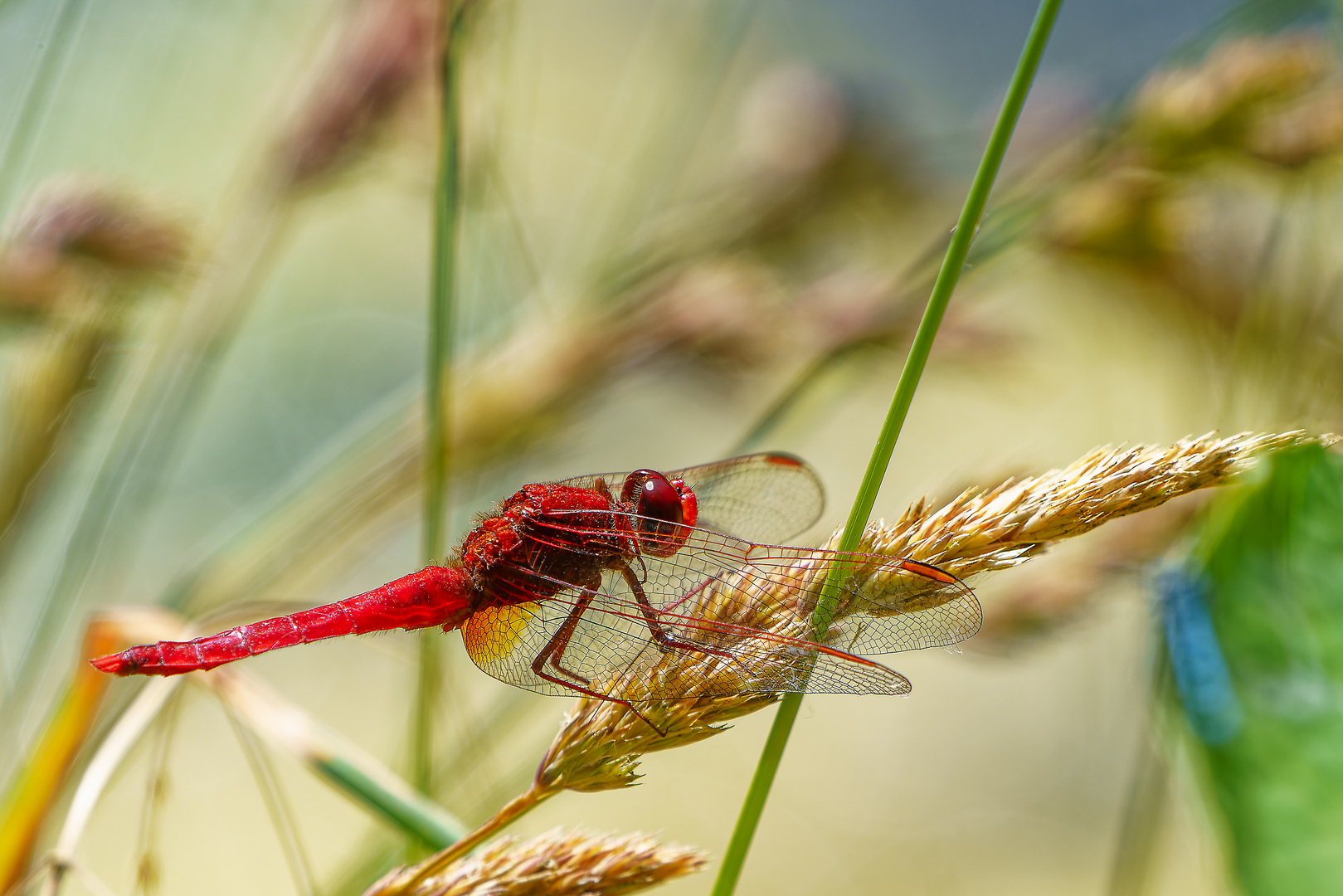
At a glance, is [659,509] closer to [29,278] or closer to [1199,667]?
[1199,667]

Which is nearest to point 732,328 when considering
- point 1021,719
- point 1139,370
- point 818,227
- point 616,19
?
point 818,227

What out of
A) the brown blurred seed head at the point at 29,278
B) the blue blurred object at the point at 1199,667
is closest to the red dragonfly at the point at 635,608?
the blue blurred object at the point at 1199,667

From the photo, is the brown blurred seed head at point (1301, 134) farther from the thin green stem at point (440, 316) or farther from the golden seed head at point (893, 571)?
the thin green stem at point (440, 316)

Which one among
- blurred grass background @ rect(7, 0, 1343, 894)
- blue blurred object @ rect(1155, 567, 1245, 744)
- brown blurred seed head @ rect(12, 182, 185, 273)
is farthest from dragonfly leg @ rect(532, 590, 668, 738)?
brown blurred seed head @ rect(12, 182, 185, 273)

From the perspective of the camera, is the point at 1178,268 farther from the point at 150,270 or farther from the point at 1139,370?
the point at 1139,370

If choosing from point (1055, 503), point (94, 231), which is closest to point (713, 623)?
point (1055, 503)

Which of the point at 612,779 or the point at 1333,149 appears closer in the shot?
the point at 612,779

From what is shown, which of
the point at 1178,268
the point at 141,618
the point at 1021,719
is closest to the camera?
the point at 141,618

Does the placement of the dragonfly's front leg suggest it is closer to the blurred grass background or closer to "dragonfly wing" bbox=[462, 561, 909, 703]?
"dragonfly wing" bbox=[462, 561, 909, 703]
